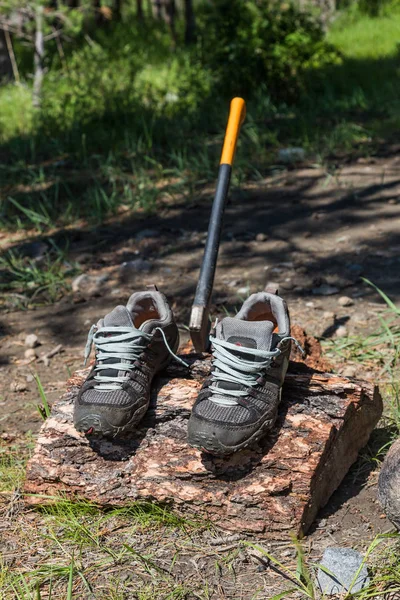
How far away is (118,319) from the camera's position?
251cm

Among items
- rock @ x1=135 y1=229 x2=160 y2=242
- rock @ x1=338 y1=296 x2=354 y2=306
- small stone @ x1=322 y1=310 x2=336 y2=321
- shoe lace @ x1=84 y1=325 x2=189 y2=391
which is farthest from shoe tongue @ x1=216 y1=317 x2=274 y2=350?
rock @ x1=135 y1=229 x2=160 y2=242

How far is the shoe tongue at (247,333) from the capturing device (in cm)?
232

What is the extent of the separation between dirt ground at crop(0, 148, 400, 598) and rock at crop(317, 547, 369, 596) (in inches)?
16.8

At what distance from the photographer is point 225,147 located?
10.2ft

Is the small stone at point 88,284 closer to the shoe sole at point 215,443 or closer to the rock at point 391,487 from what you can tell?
the shoe sole at point 215,443

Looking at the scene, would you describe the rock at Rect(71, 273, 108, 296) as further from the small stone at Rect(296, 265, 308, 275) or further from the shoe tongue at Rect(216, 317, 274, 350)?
the shoe tongue at Rect(216, 317, 274, 350)

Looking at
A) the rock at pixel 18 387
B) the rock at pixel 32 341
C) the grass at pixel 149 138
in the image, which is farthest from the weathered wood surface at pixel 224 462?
the grass at pixel 149 138

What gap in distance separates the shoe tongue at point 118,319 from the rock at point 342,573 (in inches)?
37.6

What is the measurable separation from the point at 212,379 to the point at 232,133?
121 centimetres

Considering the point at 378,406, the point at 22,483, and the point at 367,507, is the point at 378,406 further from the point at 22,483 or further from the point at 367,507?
the point at 22,483

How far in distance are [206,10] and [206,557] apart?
6.29 meters

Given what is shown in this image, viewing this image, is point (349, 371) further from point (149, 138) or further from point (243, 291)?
Answer: point (149, 138)

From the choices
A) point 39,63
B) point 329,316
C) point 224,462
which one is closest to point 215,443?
point 224,462

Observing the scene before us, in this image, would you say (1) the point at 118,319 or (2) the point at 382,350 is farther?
(2) the point at 382,350
